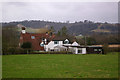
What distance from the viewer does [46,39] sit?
2061 inches

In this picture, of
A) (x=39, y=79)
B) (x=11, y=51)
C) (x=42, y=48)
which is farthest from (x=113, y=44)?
(x=39, y=79)

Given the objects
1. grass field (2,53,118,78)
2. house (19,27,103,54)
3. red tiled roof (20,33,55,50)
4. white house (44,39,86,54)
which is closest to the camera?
grass field (2,53,118,78)

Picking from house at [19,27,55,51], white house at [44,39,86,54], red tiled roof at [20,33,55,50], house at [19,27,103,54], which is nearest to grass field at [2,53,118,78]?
white house at [44,39,86,54]

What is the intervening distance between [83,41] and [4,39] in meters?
22.6

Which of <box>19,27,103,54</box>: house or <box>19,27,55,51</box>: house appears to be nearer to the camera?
<box>19,27,103,54</box>: house

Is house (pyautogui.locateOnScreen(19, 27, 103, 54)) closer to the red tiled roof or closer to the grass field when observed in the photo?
the red tiled roof

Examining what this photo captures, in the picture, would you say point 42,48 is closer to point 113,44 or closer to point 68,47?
point 68,47

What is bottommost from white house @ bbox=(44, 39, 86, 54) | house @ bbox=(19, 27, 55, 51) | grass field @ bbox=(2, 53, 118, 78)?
grass field @ bbox=(2, 53, 118, 78)

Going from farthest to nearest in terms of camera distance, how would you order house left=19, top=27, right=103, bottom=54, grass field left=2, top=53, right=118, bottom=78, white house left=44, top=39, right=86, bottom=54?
house left=19, top=27, right=103, bottom=54
white house left=44, top=39, right=86, bottom=54
grass field left=2, top=53, right=118, bottom=78

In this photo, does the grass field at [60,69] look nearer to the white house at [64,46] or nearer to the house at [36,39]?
the white house at [64,46]

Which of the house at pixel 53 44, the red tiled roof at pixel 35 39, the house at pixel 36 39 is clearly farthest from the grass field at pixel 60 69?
the house at pixel 36 39

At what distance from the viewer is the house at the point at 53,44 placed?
1852 inches

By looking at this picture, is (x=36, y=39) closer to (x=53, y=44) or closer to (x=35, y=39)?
(x=35, y=39)

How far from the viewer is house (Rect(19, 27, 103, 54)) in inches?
1852
